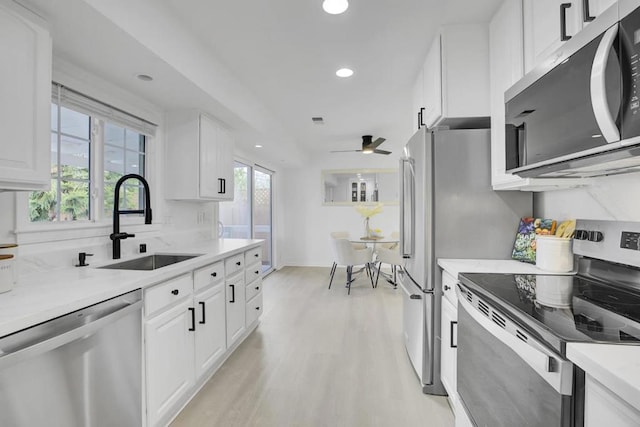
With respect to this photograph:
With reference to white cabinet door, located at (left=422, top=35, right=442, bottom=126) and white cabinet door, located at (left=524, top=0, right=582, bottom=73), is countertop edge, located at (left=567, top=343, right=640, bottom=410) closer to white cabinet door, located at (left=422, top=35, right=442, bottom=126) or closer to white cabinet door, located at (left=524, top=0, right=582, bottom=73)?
white cabinet door, located at (left=524, top=0, right=582, bottom=73)

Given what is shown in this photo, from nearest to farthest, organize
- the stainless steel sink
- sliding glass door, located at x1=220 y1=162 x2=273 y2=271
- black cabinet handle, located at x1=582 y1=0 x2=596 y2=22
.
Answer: black cabinet handle, located at x1=582 y1=0 x2=596 y2=22, the stainless steel sink, sliding glass door, located at x1=220 y1=162 x2=273 y2=271

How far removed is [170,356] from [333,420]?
3.33ft

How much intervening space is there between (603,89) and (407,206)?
1.58 meters

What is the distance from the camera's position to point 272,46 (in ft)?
7.47

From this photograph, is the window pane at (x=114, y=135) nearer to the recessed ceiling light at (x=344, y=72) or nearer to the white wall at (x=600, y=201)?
the recessed ceiling light at (x=344, y=72)

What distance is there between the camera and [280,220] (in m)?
6.58

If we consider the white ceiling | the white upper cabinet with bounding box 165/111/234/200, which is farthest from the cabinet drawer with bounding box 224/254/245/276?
the white ceiling

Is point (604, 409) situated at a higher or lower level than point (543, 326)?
lower

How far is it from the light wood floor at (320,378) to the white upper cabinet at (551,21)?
2.02 metres

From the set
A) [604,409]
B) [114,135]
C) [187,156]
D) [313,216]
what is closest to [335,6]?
[187,156]

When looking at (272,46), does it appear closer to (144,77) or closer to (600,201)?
(144,77)

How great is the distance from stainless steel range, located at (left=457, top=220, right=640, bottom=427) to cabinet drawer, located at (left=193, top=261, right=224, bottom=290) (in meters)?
1.61

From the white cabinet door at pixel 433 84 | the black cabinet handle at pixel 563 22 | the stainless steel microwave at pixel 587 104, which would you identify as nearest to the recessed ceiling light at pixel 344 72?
the white cabinet door at pixel 433 84

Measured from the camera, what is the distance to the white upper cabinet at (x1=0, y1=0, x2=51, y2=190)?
1240 millimetres
